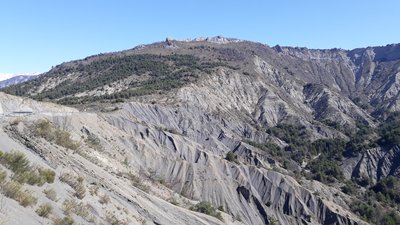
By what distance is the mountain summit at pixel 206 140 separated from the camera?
24219mm

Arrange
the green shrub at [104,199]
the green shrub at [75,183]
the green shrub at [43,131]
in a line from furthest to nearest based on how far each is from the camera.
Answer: the green shrub at [43,131] < the green shrub at [104,199] < the green shrub at [75,183]

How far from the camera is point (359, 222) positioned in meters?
62.4

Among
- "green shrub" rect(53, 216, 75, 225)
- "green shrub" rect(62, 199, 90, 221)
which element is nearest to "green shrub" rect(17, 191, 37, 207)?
"green shrub" rect(53, 216, 75, 225)

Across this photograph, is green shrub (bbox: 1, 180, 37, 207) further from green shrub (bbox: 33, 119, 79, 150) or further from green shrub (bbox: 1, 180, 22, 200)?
green shrub (bbox: 33, 119, 79, 150)

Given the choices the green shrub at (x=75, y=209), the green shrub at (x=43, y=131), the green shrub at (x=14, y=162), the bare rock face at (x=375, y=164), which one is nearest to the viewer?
the green shrub at (x=75, y=209)

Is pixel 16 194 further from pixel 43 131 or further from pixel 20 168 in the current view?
pixel 43 131

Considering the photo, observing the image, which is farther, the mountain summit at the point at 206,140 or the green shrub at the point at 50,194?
the mountain summit at the point at 206,140

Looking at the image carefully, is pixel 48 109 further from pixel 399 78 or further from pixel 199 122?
pixel 399 78

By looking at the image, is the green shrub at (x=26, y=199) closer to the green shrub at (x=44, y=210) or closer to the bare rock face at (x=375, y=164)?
the green shrub at (x=44, y=210)

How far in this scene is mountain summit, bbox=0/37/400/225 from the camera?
24219mm

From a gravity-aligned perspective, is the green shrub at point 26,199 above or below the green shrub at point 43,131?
below

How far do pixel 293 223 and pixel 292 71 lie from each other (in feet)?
431

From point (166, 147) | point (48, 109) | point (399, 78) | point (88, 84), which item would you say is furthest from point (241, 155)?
point (399, 78)

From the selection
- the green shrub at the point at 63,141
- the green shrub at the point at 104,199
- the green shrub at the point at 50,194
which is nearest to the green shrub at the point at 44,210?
the green shrub at the point at 50,194
